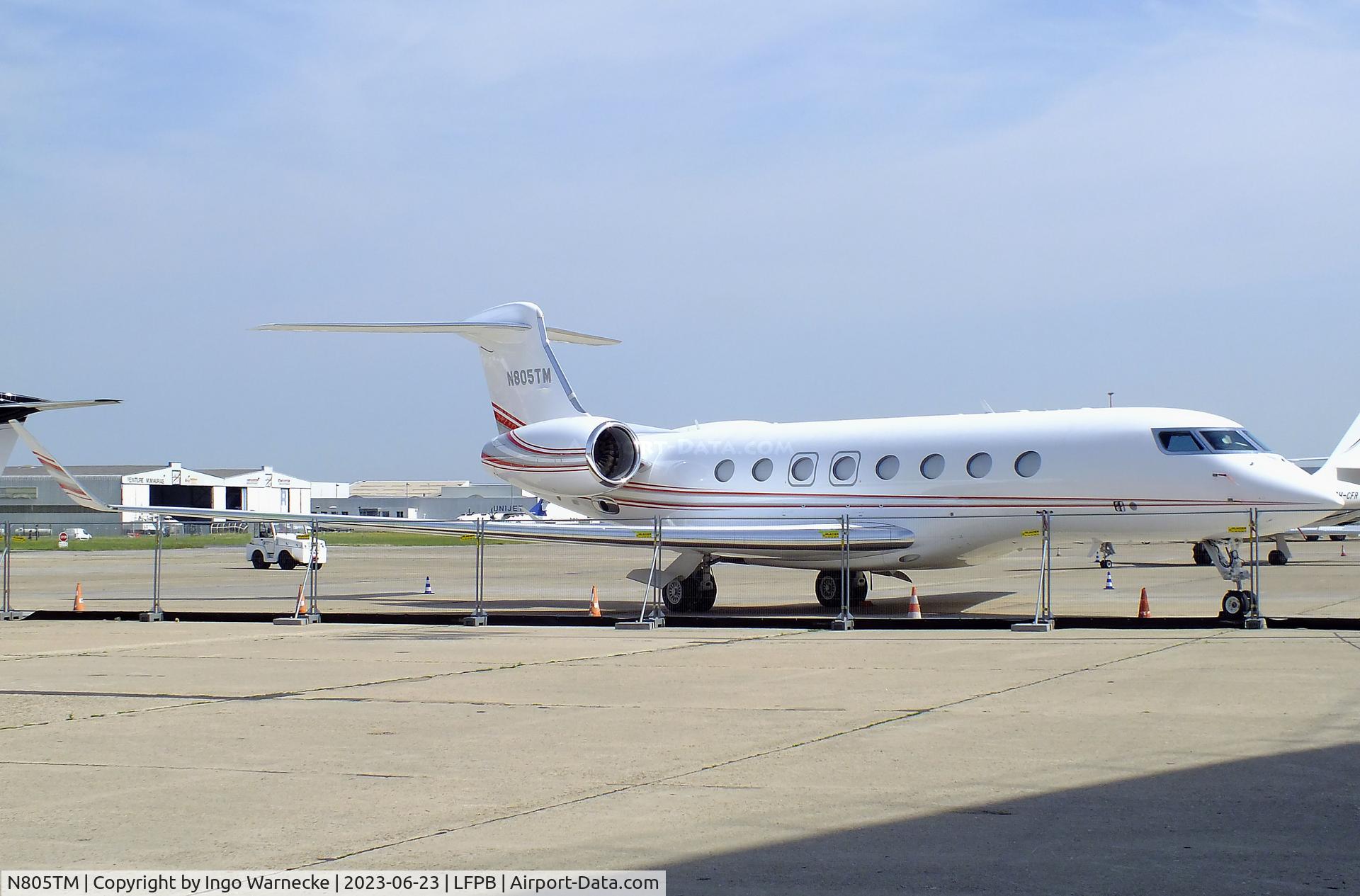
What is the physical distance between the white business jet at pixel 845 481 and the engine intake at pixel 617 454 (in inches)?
1.1

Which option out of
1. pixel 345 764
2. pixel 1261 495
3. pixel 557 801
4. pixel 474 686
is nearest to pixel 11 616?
pixel 474 686

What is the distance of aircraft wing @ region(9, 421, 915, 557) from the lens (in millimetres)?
20156

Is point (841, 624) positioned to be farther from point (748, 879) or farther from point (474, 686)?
point (748, 879)

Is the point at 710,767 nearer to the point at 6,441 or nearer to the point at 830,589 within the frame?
the point at 6,441

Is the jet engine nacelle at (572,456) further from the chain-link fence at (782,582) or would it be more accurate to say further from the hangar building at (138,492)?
the hangar building at (138,492)

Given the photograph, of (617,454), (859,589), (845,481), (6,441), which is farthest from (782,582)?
(6,441)

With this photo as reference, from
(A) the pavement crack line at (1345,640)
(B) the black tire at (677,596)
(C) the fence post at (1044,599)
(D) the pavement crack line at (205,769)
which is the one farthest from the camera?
(B) the black tire at (677,596)

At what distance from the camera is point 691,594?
73.6 ft

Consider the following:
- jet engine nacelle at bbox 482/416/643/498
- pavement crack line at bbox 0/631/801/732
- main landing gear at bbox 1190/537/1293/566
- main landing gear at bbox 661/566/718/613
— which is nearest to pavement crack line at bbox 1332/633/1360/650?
pavement crack line at bbox 0/631/801/732

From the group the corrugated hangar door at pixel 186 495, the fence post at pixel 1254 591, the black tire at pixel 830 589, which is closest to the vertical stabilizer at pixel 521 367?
the black tire at pixel 830 589

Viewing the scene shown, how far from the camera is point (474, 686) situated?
10.9m

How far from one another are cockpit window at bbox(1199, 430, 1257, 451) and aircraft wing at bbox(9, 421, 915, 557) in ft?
14.6

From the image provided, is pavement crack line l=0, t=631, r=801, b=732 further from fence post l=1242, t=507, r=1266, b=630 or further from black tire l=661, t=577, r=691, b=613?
black tire l=661, t=577, r=691, b=613

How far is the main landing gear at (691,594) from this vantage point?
Answer: 72.9ft
